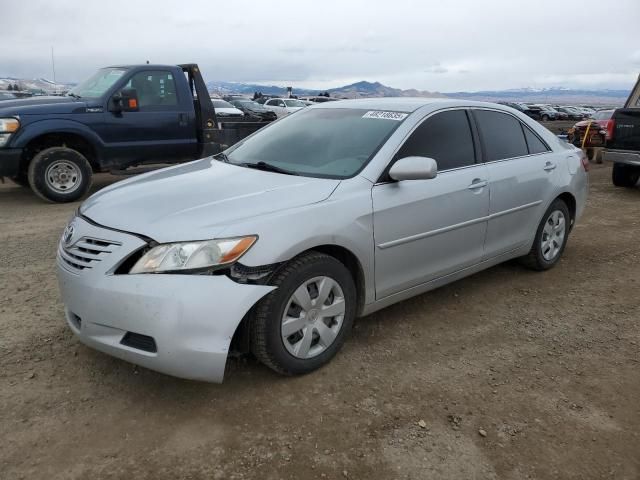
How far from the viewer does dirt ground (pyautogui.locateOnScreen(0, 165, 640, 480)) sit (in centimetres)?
246

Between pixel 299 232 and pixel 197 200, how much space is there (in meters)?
0.61

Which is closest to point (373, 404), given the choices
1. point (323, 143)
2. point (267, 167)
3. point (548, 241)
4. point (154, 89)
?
point (267, 167)

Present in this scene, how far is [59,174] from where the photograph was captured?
7.35 metres

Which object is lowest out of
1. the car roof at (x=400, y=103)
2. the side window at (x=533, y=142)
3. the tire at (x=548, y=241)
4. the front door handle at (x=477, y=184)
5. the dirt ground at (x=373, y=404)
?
the dirt ground at (x=373, y=404)

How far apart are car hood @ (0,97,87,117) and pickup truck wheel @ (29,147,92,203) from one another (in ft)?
1.65

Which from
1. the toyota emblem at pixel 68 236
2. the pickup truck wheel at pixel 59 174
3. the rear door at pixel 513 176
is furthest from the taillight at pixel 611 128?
the toyota emblem at pixel 68 236

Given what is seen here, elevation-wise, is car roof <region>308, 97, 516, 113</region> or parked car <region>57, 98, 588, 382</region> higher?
car roof <region>308, 97, 516, 113</region>

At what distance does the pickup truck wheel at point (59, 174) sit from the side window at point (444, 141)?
5.32 m

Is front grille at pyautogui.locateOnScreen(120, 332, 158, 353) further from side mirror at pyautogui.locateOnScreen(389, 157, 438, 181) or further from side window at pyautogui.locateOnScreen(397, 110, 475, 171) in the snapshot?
side window at pyautogui.locateOnScreen(397, 110, 475, 171)

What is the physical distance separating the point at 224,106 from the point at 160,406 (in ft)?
63.5

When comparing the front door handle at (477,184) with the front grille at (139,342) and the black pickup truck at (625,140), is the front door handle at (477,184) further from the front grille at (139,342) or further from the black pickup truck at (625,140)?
the black pickup truck at (625,140)

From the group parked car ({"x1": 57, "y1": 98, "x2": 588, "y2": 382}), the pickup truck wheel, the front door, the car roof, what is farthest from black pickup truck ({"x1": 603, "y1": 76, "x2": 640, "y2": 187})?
the pickup truck wheel

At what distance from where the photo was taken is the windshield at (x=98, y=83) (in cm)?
771

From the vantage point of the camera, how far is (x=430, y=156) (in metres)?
3.74
